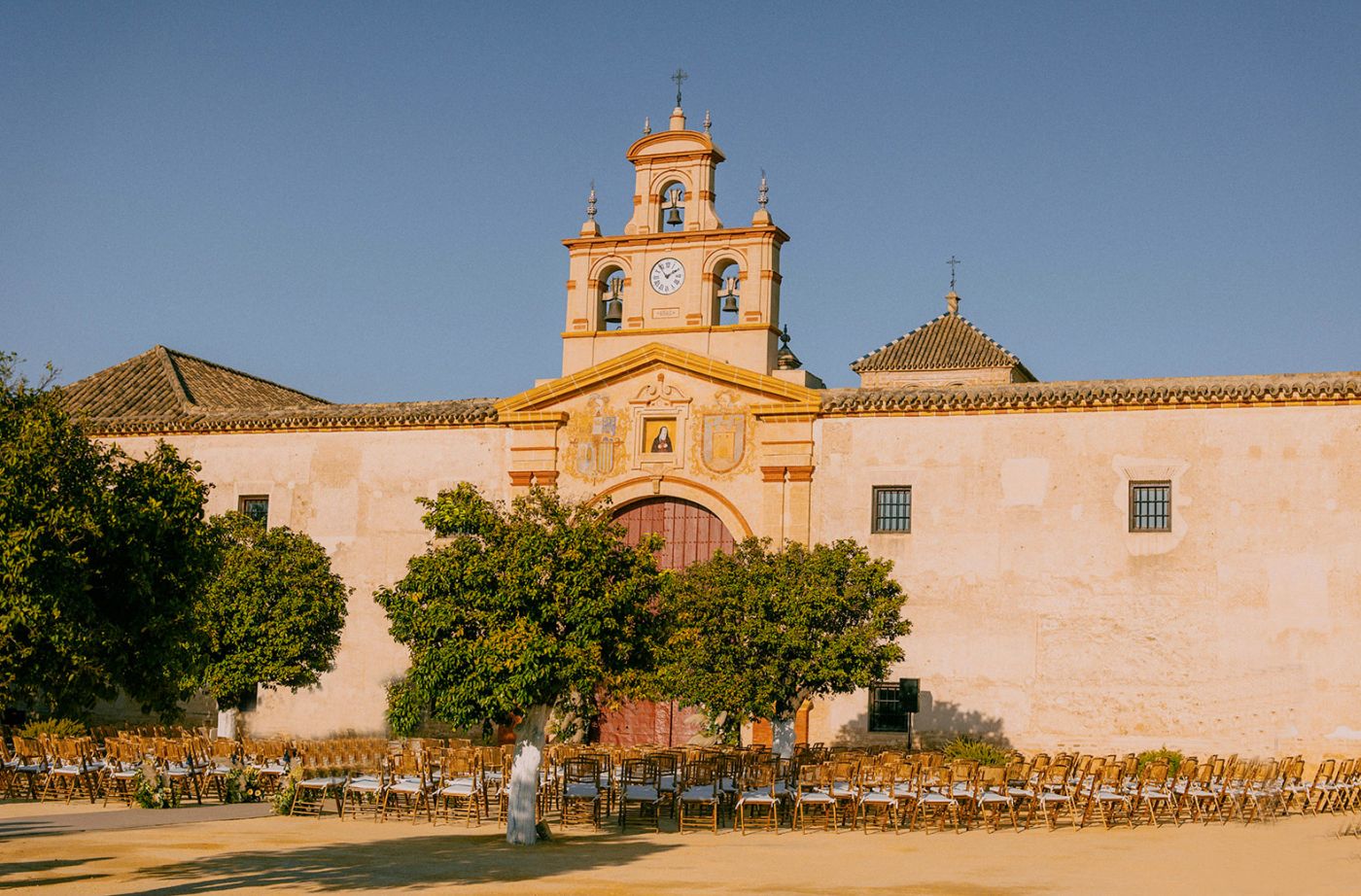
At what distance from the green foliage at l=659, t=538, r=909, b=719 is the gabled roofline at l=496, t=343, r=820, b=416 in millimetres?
7476

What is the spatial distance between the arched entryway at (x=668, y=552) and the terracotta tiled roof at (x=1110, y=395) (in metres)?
3.65

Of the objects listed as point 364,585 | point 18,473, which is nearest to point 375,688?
point 364,585

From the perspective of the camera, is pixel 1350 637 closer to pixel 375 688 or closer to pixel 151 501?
pixel 375 688

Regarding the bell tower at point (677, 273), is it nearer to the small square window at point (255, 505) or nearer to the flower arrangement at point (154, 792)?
the small square window at point (255, 505)

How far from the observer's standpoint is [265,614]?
28.6 meters

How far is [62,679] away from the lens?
13.3 metres

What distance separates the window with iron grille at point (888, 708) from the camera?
30.8 m

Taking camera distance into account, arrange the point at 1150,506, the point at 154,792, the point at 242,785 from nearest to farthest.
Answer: the point at 154,792 → the point at 242,785 → the point at 1150,506

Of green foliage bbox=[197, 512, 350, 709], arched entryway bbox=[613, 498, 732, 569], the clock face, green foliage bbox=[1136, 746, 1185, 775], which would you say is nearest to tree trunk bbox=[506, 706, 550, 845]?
green foliage bbox=[197, 512, 350, 709]

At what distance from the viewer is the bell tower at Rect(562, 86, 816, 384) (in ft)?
109

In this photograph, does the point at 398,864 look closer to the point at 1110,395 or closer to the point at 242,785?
the point at 242,785

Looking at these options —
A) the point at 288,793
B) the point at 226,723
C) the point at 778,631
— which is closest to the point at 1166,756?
the point at 778,631

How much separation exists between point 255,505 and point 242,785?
13.4 metres

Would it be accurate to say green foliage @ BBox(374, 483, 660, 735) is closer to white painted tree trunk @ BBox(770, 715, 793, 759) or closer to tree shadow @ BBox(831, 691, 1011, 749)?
white painted tree trunk @ BBox(770, 715, 793, 759)
